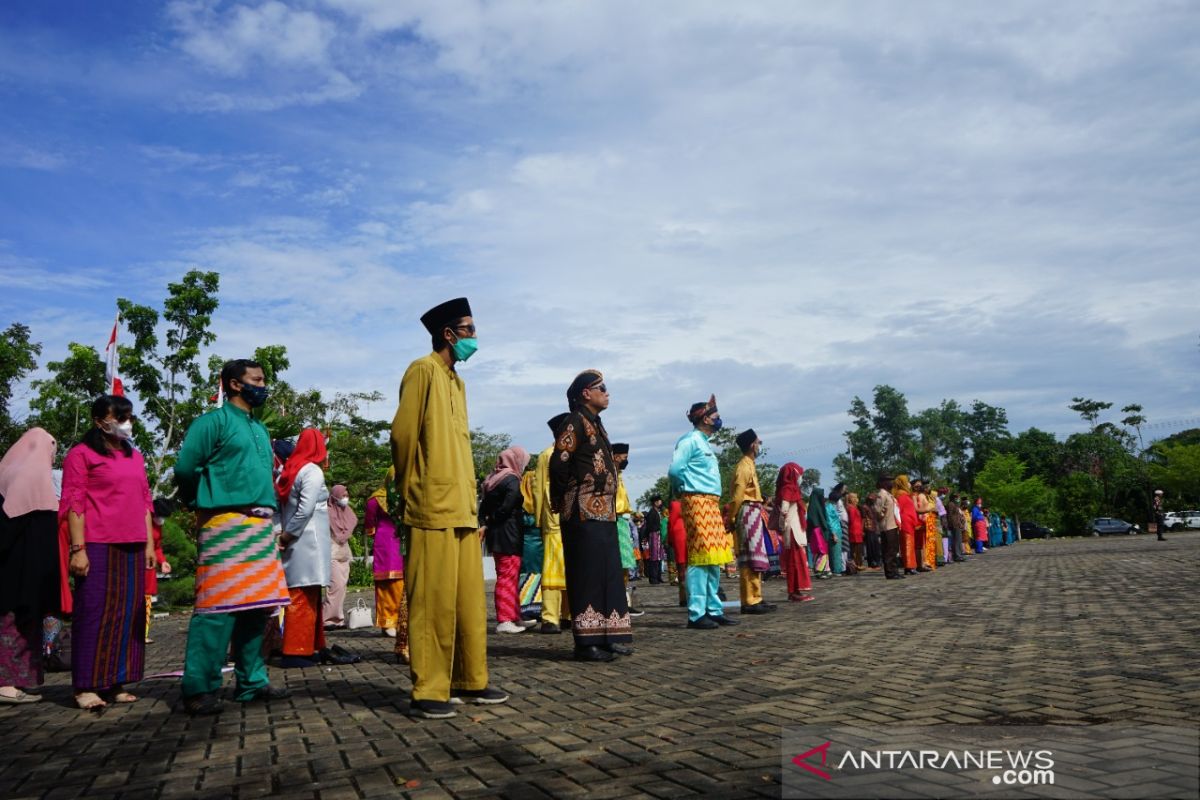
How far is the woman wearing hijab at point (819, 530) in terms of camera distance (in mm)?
18719

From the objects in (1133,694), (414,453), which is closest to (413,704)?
(414,453)

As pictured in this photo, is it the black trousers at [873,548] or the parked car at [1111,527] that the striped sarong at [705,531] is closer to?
the black trousers at [873,548]

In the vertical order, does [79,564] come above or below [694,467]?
Result: below

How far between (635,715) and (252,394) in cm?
Result: 309

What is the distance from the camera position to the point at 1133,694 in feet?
14.2

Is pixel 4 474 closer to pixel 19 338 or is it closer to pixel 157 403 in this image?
pixel 157 403

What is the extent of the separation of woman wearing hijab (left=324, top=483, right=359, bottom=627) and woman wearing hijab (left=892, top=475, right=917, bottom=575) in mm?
10800

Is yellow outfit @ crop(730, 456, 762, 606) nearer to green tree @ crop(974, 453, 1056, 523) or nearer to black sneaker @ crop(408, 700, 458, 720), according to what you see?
black sneaker @ crop(408, 700, 458, 720)

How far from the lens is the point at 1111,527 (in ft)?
178

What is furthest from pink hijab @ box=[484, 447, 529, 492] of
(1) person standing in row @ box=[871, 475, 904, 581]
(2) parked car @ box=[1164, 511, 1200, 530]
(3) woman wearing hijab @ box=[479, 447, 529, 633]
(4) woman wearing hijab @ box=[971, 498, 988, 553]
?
(2) parked car @ box=[1164, 511, 1200, 530]

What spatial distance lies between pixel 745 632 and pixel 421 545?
4.23 meters

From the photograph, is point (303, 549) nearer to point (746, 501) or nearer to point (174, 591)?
point (746, 501)

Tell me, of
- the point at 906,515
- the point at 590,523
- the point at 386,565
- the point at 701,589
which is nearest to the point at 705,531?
the point at 701,589

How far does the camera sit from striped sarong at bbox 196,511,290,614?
17.3 ft
